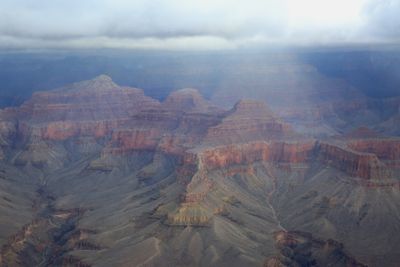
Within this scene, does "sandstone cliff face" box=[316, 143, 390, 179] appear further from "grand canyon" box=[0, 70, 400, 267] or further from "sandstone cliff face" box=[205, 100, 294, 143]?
"sandstone cliff face" box=[205, 100, 294, 143]

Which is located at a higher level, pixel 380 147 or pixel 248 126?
pixel 380 147

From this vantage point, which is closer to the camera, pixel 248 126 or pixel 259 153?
pixel 259 153

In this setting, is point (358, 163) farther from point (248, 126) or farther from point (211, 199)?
point (248, 126)

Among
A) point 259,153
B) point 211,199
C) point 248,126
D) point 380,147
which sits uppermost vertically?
point 380,147

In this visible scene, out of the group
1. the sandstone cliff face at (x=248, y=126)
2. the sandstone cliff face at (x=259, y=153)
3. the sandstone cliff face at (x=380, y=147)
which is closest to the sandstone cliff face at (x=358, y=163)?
the sandstone cliff face at (x=380, y=147)

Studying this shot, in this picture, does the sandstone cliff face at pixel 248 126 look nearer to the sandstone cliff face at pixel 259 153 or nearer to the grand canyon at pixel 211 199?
the grand canyon at pixel 211 199

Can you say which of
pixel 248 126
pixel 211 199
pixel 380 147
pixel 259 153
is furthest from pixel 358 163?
pixel 248 126

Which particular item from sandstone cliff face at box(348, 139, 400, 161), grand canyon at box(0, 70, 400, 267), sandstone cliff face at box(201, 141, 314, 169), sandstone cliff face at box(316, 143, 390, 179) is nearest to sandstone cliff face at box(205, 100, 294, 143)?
grand canyon at box(0, 70, 400, 267)

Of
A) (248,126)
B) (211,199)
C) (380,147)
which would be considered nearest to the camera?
(211,199)

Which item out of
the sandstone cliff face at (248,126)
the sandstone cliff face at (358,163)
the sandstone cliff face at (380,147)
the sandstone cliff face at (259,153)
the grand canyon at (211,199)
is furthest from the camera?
the sandstone cliff face at (248,126)
